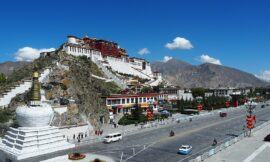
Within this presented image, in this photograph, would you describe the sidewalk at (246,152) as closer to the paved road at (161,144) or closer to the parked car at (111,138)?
the paved road at (161,144)

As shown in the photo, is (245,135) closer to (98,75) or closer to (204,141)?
(204,141)

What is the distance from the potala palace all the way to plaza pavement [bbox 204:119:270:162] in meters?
55.2

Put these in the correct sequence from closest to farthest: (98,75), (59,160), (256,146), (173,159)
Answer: (59,160) < (173,159) < (256,146) < (98,75)

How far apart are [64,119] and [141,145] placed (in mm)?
14037

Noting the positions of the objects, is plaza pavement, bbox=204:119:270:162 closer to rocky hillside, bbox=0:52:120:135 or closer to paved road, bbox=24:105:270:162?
paved road, bbox=24:105:270:162

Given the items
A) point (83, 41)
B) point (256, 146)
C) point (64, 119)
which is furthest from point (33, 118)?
point (83, 41)

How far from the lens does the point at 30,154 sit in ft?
84.9

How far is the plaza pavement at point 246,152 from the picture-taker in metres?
30.9

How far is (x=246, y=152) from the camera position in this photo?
34.1 m

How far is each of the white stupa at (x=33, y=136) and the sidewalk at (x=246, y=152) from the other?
15734mm

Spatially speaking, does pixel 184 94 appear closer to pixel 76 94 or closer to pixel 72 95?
pixel 76 94

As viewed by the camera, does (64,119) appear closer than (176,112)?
Yes

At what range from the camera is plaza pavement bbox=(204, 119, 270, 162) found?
30859 mm

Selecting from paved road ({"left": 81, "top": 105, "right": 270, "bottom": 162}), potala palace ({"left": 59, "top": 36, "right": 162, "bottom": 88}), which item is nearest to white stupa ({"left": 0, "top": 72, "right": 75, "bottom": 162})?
paved road ({"left": 81, "top": 105, "right": 270, "bottom": 162})
